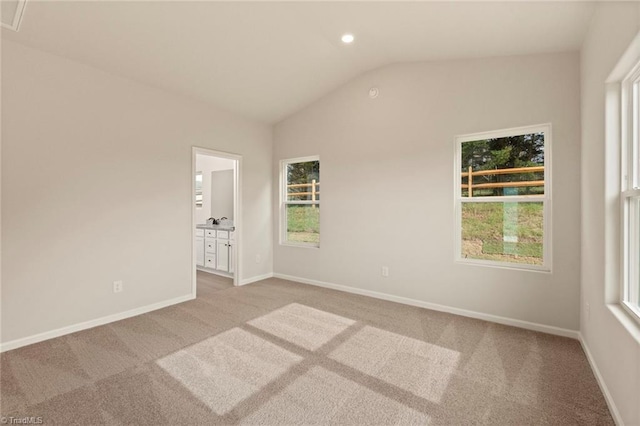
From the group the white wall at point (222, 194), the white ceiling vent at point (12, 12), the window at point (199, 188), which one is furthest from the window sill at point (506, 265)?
the window at point (199, 188)

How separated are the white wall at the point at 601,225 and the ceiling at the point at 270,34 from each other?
1.36 ft

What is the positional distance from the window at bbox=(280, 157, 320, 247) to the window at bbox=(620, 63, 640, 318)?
3445mm

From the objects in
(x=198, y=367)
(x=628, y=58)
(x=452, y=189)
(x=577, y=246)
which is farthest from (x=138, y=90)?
(x=577, y=246)

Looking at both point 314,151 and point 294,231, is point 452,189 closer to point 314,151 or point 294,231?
point 314,151

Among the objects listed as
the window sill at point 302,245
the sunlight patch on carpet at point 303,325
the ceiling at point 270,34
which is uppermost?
the ceiling at point 270,34

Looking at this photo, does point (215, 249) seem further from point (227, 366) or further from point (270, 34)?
point (270, 34)

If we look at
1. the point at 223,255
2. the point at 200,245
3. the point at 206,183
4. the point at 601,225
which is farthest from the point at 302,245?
the point at 601,225

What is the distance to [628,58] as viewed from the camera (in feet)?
5.46

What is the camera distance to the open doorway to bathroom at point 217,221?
4.63 meters

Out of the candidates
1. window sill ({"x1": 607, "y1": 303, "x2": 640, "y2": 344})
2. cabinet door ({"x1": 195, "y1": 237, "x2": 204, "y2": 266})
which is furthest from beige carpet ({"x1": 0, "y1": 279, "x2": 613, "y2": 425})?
cabinet door ({"x1": 195, "y1": 237, "x2": 204, "y2": 266})

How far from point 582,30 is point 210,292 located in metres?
5.01

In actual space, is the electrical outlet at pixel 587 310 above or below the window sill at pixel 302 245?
below

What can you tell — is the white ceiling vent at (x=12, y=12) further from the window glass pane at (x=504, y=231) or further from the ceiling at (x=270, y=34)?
the window glass pane at (x=504, y=231)

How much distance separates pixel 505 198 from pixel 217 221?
4924 mm
